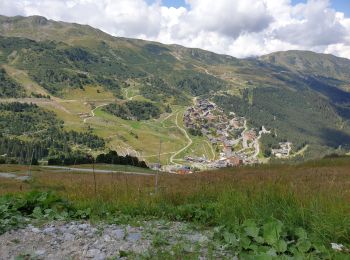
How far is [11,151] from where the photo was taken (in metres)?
159

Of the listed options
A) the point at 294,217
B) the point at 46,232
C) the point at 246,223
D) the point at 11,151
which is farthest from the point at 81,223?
the point at 11,151

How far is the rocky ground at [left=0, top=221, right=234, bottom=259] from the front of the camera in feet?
18.6

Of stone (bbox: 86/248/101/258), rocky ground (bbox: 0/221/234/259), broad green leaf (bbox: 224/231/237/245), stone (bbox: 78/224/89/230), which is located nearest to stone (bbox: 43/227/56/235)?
rocky ground (bbox: 0/221/234/259)

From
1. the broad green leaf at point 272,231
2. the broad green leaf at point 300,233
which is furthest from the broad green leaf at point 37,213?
the broad green leaf at point 300,233

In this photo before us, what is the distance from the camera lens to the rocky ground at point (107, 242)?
223 inches

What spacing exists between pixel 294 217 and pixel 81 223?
393cm

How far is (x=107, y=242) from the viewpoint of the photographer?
20.6 ft

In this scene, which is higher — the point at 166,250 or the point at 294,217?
the point at 294,217

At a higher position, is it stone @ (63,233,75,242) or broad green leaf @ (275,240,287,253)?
broad green leaf @ (275,240,287,253)

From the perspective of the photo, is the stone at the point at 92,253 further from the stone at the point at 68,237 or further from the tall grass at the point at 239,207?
the tall grass at the point at 239,207

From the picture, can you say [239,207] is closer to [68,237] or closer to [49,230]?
[68,237]

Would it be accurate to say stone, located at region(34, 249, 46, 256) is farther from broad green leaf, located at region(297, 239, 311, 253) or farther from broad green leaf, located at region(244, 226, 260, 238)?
broad green leaf, located at region(297, 239, 311, 253)

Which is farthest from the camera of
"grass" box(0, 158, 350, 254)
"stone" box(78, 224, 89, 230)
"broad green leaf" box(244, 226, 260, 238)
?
"stone" box(78, 224, 89, 230)

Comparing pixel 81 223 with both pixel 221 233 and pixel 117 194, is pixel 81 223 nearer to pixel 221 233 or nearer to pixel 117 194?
pixel 117 194
